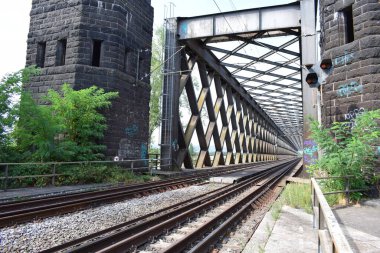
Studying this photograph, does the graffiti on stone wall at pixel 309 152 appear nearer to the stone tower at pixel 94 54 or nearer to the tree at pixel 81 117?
the stone tower at pixel 94 54

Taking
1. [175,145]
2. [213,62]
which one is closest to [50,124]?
[175,145]

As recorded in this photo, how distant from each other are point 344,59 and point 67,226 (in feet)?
27.1

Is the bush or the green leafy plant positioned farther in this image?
the bush

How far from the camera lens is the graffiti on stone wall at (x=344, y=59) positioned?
779 centimetres

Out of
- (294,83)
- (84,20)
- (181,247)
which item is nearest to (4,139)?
(84,20)

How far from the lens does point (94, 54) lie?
45.6ft

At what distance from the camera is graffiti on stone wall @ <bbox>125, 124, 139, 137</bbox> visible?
1352 cm

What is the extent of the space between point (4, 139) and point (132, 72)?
686cm

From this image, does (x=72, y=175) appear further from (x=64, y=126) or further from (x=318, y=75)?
(x=318, y=75)

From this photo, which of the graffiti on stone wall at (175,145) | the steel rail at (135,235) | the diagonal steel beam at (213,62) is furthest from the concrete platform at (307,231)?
the diagonal steel beam at (213,62)

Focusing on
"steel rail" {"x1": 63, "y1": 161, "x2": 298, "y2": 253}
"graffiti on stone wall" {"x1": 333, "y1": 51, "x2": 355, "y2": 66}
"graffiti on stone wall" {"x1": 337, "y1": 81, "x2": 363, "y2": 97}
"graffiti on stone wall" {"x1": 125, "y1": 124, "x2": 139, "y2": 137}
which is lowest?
"steel rail" {"x1": 63, "y1": 161, "x2": 298, "y2": 253}

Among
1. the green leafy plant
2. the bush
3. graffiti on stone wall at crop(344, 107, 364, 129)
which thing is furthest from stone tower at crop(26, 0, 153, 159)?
graffiti on stone wall at crop(344, 107, 364, 129)

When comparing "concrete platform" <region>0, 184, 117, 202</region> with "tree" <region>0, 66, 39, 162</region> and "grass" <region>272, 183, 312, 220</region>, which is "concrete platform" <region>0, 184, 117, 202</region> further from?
"grass" <region>272, 183, 312, 220</region>

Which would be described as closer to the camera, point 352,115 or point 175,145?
point 352,115
